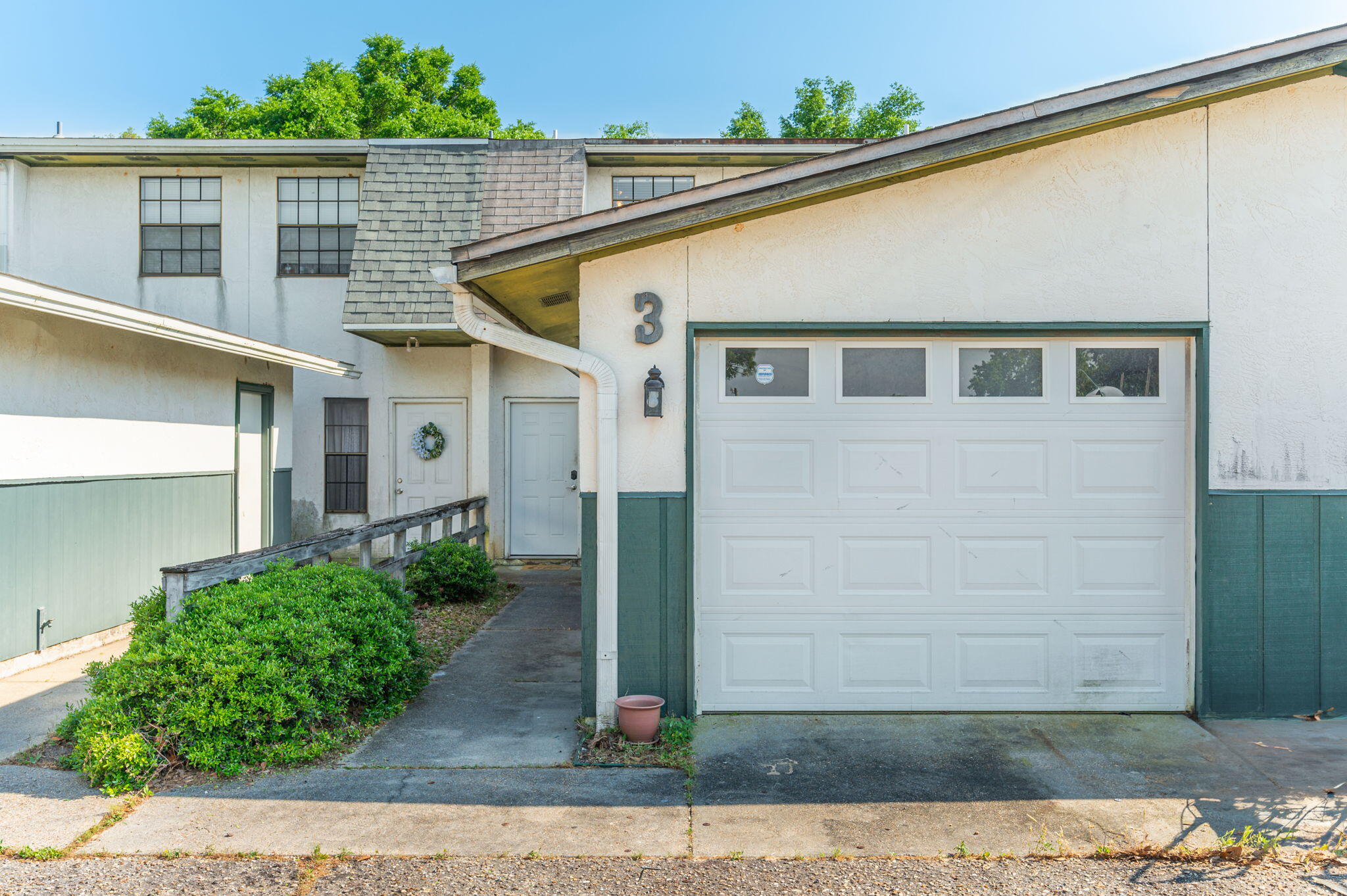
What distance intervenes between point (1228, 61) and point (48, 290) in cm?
721

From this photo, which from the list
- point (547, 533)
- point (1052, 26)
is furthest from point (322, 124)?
point (1052, 26)

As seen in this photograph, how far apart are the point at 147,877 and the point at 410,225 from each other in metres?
9.03

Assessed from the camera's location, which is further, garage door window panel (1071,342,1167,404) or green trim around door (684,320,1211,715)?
garage door window panel (1071,342,1167,404)

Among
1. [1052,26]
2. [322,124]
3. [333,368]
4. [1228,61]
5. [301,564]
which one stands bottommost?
[301,564]

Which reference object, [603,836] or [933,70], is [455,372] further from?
[933,70]

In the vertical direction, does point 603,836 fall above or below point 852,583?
below

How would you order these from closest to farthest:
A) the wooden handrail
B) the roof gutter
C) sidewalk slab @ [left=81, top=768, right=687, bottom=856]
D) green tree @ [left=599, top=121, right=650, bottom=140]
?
sidewalk slab @ [left=81, top=768, right=687, bottom=856], the wooden handrail, the roof gutter, green tree @ [left=599, top=121, right=650, bottom=140]

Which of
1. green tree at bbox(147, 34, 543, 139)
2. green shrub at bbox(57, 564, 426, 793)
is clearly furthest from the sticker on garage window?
green tree at bbox(147, 34, 543, 139)

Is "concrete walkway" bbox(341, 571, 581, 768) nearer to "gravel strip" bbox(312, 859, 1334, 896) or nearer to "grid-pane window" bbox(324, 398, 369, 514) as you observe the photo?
"gravel strip" bbox(312, 859, 1334, 896)

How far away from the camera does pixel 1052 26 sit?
10953mm

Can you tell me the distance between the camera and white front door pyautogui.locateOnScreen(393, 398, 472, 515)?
1230 centimetres

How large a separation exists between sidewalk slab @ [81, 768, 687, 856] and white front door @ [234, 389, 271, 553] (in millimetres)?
6000

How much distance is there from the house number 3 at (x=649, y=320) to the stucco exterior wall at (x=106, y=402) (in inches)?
181

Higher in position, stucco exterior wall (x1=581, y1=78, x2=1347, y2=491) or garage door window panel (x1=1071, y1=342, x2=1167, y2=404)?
stucco exterior wall (x1=581, y1=78, x2=1347, y2=491)
